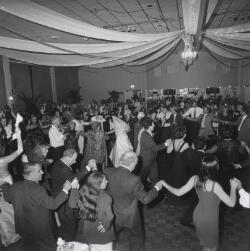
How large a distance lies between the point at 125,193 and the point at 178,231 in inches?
56.1

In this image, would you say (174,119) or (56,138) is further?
(174,119)

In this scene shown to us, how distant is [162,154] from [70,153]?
433 centimetres

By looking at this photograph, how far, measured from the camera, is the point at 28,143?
4.22m

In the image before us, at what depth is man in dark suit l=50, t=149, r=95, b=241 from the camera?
3032 millimetres

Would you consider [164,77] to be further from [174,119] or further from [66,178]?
[66,178]

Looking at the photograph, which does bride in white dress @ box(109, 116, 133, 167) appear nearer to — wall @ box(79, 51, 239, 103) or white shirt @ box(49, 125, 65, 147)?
white shirt @ box(49, 125, 65, 147)

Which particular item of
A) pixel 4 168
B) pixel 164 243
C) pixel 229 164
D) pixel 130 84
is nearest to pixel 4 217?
pixel 4 168

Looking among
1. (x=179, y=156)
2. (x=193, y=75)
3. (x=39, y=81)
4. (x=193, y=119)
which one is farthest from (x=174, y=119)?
(x=193, y=75)

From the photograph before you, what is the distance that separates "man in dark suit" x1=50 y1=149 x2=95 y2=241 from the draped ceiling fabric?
4.81 feet

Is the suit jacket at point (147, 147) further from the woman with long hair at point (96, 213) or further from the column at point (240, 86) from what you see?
the column at point (240, 86)

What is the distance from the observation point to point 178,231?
352cm

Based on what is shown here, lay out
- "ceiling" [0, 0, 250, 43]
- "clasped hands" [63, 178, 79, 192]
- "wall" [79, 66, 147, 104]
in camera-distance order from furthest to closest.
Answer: "wall" [79, 66, 147, 104]
"ceiling" [0, 0, 250, 43]
"clasped hands" [63, 178, 79, 192]

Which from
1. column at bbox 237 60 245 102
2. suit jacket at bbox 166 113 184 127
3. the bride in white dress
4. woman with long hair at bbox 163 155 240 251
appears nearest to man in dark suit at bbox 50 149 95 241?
woman with long hair at bbox 163 155 240 251

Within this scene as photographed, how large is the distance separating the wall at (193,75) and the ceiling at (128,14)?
6.66m
